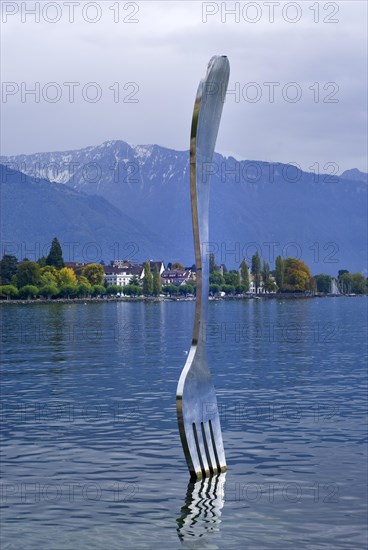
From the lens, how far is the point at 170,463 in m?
23.7

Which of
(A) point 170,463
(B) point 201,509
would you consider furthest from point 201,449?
(A) point 170,463

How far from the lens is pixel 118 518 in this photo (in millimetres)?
18906

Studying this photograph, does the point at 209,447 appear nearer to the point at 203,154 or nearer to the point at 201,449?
the point at 201,449

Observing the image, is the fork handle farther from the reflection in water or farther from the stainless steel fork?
the reflection in water

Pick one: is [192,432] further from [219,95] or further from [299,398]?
[299,398]

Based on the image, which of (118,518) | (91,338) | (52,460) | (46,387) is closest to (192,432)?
(118,518)

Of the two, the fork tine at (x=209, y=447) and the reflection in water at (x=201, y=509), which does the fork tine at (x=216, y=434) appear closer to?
the fork tine at (x=209, y=447)

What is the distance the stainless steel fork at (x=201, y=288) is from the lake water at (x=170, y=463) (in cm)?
119

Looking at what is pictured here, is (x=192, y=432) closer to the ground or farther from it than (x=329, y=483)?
farther from it

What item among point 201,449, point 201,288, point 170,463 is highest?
point 201,288

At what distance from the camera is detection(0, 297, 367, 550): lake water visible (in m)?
18.0

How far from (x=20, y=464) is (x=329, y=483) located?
7.02 m

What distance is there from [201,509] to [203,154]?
6566 mm

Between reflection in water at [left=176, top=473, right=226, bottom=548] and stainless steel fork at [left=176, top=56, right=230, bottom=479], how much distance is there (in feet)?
1.84
